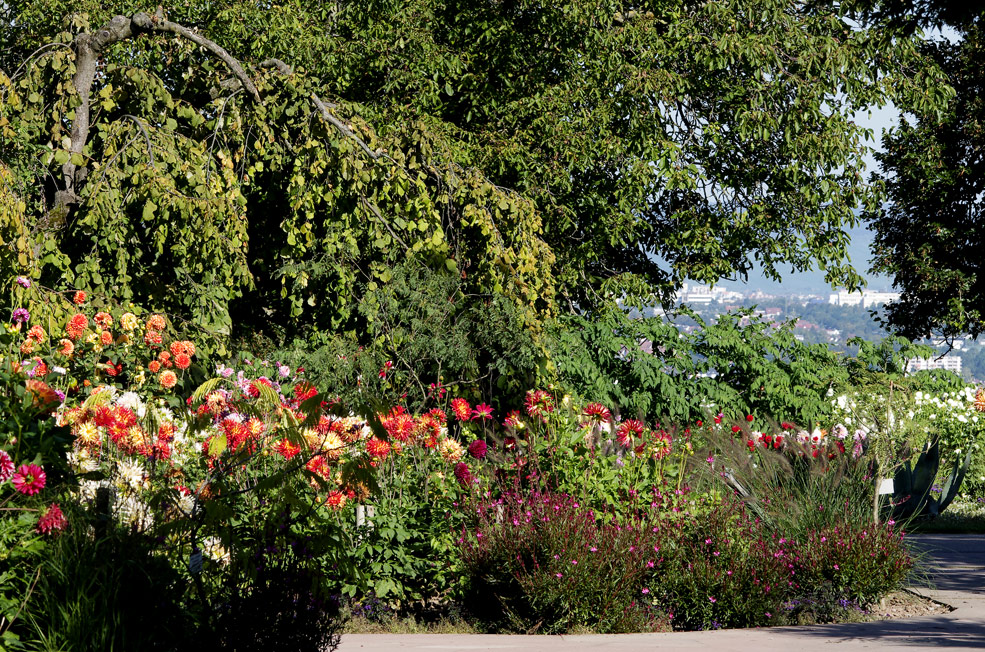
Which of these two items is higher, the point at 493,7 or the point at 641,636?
the point at 493,7

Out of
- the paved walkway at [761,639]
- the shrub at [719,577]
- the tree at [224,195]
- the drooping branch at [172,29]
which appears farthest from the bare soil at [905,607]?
the drooping branch at [172,29]

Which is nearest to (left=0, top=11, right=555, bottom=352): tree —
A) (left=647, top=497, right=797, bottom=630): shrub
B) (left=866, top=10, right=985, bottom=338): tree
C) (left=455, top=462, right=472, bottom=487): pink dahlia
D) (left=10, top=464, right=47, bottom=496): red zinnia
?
(left=455, top=462, right=472, bottom=487): pink dahlia

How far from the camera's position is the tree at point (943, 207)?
568 inches

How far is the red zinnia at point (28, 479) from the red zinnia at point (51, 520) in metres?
0.08

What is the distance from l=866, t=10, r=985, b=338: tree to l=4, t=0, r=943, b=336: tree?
3729 millimetres

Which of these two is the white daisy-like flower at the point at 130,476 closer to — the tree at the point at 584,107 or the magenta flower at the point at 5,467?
the magenta flower at the point at 5,467

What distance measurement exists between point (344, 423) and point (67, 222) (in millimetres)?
4066

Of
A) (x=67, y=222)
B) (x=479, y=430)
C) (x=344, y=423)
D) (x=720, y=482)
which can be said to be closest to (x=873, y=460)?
(x=720, y=482)

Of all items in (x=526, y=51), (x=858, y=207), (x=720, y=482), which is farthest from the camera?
(x=858, y=207)

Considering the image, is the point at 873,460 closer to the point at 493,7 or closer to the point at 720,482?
the point at 720,482

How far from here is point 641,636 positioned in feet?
14.2

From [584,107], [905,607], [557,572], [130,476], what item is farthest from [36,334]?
[584,107]

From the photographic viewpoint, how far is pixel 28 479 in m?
3.16

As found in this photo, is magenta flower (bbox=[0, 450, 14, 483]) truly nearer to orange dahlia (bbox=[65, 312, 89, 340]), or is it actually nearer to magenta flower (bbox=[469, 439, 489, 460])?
orange dahlia (bbox=[65, 312, 89, 340])
